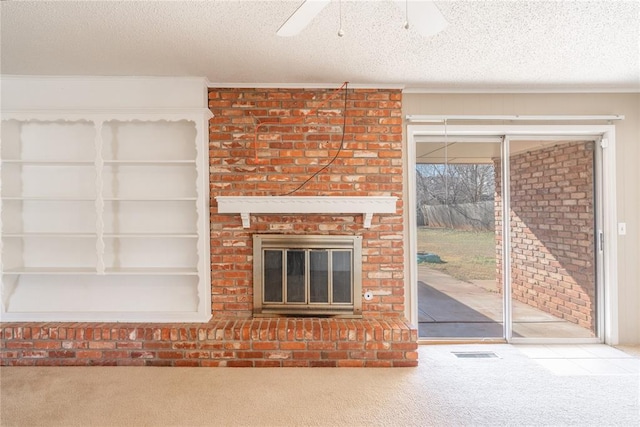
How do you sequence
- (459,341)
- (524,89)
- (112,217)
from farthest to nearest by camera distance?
1. (459,341)
2. (524,89)
3. (112,217)

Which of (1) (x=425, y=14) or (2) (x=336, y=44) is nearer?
(1) (x=425, y=14)

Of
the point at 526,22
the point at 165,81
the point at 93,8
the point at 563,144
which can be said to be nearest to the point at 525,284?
the point at 563,144

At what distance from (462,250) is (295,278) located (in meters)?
1.57

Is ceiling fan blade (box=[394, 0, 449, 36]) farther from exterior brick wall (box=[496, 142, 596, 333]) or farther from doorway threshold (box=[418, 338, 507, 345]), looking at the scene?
doorway threshold (box=[418, 338, 507, 345])

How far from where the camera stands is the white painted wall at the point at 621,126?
3025mm

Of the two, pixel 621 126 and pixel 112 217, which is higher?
pixel 621 126

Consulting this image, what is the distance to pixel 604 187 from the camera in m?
3.06

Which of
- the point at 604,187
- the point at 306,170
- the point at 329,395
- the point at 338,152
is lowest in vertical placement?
the point at 329,395

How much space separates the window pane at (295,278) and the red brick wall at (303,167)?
234 mm

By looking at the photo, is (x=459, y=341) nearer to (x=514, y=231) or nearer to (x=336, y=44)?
(x=514, y=231)

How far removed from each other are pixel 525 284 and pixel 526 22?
7.38 feet

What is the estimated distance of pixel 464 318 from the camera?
3201 mm

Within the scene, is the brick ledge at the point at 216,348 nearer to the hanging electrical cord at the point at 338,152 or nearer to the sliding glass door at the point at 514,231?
the sliding glass door at the point at 514,231

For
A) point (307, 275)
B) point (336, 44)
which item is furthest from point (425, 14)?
point (307, 275)
